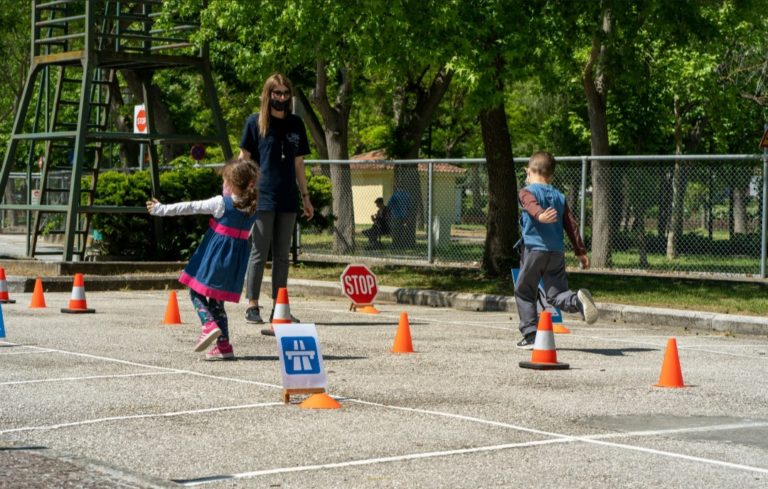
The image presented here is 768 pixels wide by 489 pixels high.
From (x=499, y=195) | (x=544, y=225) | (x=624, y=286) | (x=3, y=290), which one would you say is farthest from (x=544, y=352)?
(x=499, y=195)

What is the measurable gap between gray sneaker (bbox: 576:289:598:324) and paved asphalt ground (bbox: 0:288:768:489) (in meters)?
0.40

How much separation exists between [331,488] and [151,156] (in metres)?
15.7

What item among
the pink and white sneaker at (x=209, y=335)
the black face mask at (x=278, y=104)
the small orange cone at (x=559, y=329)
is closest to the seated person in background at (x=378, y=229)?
the small orange cone at (x=559, y=329)

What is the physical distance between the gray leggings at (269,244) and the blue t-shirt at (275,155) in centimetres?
11

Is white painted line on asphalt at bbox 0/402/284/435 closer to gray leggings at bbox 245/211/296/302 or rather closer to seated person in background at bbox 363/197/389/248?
gray leggings at bbox 245/211/296/302

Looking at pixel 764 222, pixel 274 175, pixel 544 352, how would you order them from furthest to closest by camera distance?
pixel 764 222, pixel 274 175, pixel 544 352

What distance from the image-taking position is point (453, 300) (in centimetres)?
1736

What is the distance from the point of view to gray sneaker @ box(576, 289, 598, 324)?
1070 cm

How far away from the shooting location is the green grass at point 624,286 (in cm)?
1650

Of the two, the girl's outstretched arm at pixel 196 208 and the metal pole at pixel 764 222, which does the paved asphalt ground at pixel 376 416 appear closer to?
the girl's outstretched arm at pixel 196 208

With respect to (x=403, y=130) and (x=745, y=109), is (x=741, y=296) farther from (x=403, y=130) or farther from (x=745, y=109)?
(x=745, y=109)

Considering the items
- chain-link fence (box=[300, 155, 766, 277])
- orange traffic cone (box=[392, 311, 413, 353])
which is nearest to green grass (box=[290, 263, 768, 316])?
chain-link fence (box=[300, 155, 766, 277])

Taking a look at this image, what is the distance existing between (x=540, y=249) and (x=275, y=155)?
112 inches

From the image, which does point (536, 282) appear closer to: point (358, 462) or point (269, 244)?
point (269, 244)
